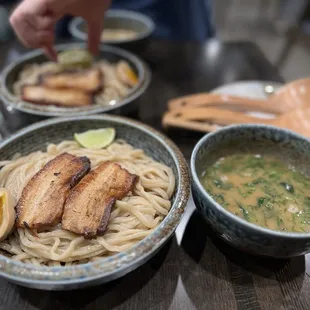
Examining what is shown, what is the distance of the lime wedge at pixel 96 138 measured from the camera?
1.52 m

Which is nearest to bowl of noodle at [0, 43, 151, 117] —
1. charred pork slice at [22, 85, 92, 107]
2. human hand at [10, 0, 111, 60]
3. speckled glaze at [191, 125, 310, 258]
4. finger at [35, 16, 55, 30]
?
charred pork slice at [22, 85, 92, 107]

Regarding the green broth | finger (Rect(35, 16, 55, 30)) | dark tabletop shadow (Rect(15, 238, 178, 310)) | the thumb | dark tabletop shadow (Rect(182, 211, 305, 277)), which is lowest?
dark tabletop shadow (Rect(182, 211, 305, 277))

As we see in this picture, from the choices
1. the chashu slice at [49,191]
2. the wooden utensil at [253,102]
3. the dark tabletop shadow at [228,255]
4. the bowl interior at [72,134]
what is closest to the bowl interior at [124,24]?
the wooden utensil at [253,102]

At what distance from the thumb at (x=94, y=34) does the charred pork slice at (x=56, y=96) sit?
1.13 feet

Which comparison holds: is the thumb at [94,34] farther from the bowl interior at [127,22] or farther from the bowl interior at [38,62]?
the bowl interior at [127,22]

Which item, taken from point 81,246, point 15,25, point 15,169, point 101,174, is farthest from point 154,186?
point 15,25

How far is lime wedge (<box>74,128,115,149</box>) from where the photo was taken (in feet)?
4.98

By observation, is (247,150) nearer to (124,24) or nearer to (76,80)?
(76,80)

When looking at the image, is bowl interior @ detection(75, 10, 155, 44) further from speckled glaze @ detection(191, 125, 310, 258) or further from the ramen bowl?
speckled glaze @ detection(191, 125, 310, 258)

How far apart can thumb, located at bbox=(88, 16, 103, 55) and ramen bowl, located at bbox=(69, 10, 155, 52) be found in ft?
1.11

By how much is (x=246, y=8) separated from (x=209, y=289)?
22.7 feet

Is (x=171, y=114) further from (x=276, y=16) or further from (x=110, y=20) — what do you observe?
(x=276, y=16)

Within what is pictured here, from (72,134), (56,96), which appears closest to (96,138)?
(72,134)

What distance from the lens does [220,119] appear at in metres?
1.84
